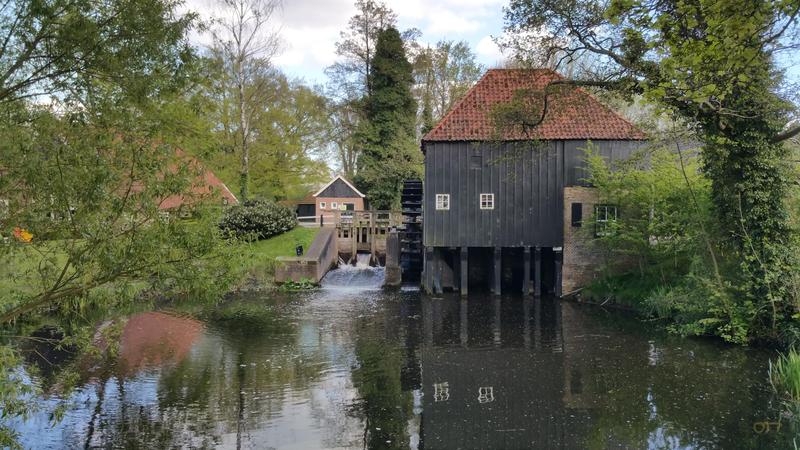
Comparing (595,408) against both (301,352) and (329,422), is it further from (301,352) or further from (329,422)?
(301,352)

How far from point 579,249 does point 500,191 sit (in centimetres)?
292

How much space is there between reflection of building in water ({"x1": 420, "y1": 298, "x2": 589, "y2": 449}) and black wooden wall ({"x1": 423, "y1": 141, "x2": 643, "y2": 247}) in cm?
358

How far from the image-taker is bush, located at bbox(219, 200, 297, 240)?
83.5 ft

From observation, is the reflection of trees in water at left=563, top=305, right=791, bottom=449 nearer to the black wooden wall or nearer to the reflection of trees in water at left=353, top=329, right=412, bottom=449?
the reflection of trees in water at left=353, top=329, right=412, bottom=449

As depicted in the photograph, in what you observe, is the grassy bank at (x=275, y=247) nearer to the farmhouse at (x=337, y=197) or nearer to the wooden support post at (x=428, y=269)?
the wooden support post at (x=428, y=269)

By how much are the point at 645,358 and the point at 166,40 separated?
9.58 m

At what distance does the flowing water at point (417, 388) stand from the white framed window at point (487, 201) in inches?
185

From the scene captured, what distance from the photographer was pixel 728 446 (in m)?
7.16

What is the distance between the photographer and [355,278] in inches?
916

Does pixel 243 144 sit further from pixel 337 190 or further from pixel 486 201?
pixel 337 190

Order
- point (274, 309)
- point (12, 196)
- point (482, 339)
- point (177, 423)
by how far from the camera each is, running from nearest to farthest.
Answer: point (12, 196) < point (177, 423) < point (482, 339) < point (274, 309)

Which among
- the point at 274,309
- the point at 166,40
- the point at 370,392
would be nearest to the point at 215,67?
the point at 166,40

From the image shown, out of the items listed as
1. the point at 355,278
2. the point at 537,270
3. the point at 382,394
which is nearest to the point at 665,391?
the point at 382,394

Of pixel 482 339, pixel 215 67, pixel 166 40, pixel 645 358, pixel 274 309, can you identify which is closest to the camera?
pixel 166 40
